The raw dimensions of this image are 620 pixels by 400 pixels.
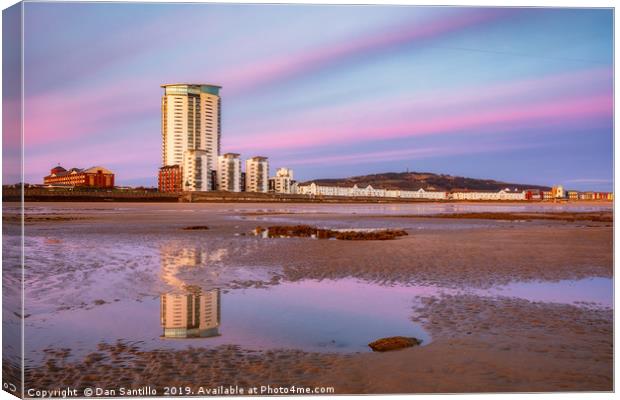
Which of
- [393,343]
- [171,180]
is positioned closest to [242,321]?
[393,343]

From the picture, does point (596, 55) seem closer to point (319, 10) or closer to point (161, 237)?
point (319, 10)

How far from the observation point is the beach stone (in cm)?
612

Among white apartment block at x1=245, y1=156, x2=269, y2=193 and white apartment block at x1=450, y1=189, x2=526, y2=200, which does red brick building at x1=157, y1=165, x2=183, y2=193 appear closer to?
white apartment block at x1=245, y1=156, x2=269, y2=193

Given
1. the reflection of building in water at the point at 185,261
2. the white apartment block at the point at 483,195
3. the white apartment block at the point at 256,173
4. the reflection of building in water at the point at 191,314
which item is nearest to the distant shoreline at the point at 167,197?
the white apartment block at the point at 483,195

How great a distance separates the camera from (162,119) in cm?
1001

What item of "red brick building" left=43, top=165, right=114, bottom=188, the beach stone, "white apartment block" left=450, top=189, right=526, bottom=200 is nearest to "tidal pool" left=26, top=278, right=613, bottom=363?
the beach stone

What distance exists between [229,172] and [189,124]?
572cm

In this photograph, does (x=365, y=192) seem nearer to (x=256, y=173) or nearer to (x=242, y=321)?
(x=256, y=173)

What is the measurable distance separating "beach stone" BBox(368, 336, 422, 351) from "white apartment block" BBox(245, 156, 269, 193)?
29.8ft

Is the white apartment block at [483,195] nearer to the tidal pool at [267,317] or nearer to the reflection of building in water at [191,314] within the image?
the tidal pool at [267,317]

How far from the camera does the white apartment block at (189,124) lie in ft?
31.4

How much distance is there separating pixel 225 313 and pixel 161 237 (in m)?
11.2

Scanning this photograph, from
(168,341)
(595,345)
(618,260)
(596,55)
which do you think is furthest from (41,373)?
(596,55)

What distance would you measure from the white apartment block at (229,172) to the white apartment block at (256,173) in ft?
1.33
